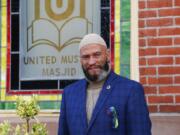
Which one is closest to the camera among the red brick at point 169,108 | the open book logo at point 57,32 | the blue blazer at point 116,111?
the blue blazer at point 116,111

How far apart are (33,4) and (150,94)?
1.62m

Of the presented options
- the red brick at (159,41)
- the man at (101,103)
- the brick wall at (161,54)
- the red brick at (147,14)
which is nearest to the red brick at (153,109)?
the brick wall at (161,54)

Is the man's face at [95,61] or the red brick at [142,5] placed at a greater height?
the red brick at [142,5]

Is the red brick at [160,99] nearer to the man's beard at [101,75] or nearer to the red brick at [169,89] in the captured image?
the red brick at [169,89]

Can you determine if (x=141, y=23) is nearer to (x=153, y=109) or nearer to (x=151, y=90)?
(x=151, y=90)

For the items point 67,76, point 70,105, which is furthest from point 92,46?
point 67,76

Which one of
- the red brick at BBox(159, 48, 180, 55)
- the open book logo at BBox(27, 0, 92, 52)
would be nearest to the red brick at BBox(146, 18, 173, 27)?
the red brick at BBox(159, 48, 180, 55)

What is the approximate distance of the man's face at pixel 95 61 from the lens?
381 cm

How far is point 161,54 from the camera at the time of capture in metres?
5.56

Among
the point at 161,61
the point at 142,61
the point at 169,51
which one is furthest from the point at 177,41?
the point at 142,61

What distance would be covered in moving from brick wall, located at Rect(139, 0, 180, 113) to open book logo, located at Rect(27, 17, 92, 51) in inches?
29.0

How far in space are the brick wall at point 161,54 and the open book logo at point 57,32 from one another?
0.74 meters

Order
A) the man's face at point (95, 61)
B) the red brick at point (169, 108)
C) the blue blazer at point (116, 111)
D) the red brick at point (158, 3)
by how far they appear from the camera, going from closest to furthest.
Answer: the blue blazer at point (116, 111) < the man's face at point (95, 61) < the red brick at point (169, 108) < the red brick at point (158, 3)

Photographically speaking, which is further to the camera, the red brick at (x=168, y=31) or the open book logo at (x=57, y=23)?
the open book logo at (x=57, y=23)
